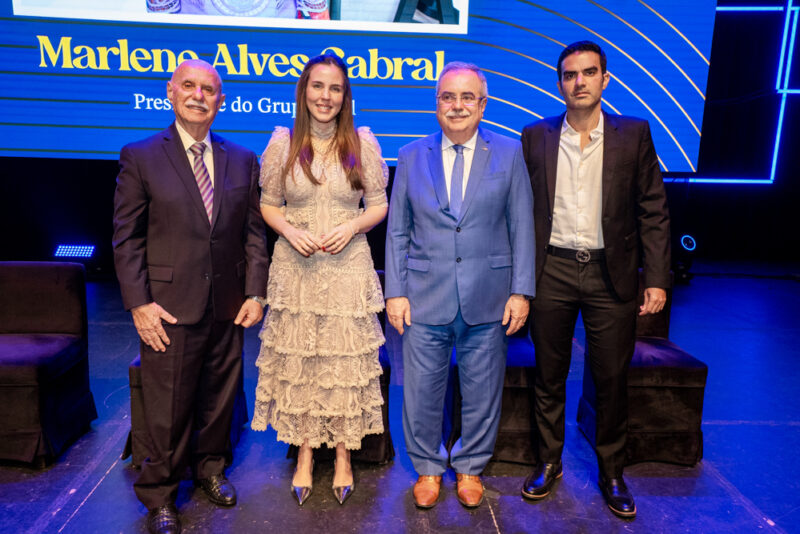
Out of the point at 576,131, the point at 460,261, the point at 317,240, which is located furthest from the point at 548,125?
the point at 317,240

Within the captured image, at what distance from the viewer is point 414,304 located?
228cm

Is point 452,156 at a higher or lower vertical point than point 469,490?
higher

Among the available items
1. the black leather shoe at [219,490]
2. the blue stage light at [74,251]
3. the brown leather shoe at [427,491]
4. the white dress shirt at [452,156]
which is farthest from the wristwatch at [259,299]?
the blue stage light at [74,251]

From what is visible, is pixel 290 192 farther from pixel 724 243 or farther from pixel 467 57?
pixel 724 243

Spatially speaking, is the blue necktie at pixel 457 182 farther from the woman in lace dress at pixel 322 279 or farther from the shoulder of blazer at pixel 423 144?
the woman in lace dress at pixel 322 279

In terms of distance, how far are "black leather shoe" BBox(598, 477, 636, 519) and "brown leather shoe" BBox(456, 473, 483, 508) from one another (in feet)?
1.72

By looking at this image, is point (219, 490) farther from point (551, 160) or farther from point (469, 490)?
point (551, 160)

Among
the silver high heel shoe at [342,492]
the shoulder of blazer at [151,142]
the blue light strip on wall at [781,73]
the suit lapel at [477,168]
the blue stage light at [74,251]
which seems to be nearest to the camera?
the shoulder of blazer at [151,142]

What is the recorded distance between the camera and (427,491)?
2373 millimetres

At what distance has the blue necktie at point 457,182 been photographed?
2.19 m

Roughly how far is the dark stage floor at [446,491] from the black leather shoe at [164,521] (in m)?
0.07

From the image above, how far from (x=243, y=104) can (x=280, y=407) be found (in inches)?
120

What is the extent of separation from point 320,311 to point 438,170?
0.73 metres

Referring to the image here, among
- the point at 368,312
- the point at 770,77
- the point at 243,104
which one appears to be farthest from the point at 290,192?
the point at 770,77
